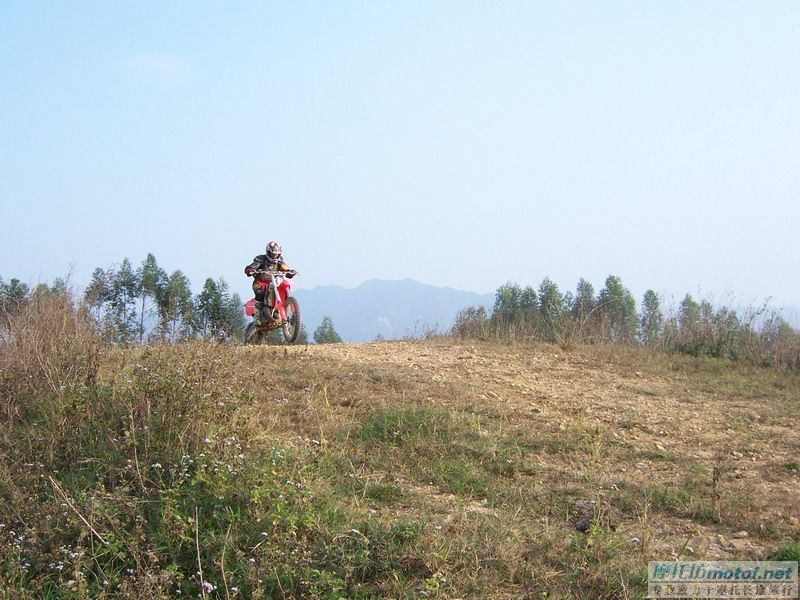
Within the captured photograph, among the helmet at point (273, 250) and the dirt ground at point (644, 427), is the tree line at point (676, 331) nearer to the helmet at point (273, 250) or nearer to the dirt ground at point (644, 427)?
the dirt ground at point (644, 427)

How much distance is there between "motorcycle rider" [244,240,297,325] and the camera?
10.0m

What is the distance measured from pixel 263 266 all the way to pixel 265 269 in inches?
2.8

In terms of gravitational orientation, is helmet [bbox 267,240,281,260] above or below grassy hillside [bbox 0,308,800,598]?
above

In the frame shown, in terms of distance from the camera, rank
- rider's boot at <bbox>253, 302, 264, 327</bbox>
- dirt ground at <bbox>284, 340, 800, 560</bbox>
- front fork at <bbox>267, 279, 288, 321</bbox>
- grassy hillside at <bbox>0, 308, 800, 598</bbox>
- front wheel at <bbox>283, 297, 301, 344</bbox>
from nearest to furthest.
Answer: grassy hillside at <bbox>0, 308, 800, 598</bbox>
dirt ground at <bbox>284, 340, 800, 560</bbox>
front fork at <bbox>267, 279, 288, 321</bbox>
rider's boot at <bbox>253, 302, 264, 327</bbox>
front wheel at <bbox>283, 297, 301, 344</bbox>

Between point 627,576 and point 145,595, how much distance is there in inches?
89.5

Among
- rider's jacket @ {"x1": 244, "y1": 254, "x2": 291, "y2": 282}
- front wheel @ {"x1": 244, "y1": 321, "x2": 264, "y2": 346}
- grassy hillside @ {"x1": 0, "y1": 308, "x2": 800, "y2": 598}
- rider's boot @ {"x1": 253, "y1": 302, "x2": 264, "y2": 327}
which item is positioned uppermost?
rider's jacket @ {"x1": 244, "y1": 254, "x2": 291, "y2": 282}

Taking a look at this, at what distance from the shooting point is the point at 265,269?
10141 mm

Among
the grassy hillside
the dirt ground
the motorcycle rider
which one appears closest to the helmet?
the motorcycle rider

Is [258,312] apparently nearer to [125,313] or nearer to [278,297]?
[278,297]

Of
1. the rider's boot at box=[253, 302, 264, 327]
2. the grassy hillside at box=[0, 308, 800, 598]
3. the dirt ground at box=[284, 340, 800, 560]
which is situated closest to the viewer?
the grassy hillside at box=[0, 308, 800, 598]

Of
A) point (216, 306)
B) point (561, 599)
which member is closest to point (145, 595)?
point (561, 599)

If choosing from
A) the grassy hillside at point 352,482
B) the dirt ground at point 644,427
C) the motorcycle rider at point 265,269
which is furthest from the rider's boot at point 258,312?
the grassy hillside at point 352,482

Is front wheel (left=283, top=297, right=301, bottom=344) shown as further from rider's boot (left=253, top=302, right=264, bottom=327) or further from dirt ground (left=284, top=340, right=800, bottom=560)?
dirt ground (left=284, top=340, right=800, bottom=560)

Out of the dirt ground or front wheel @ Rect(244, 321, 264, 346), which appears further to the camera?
front wheel @ Rect(244, 321, 264, 346)
